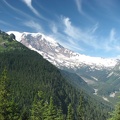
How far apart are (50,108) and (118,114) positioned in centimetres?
3419

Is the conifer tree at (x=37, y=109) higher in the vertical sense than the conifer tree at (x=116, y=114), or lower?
lower

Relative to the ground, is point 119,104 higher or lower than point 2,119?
higher

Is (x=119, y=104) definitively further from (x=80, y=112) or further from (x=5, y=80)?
(x=80, y=112)

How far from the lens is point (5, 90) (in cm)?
4244

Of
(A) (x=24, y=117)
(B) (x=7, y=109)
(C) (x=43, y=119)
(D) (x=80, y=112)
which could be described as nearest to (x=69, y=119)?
(D) (x=80, y=112)

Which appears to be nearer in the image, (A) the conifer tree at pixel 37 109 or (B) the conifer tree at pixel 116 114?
(B) the conifer tree at pixel 116 114

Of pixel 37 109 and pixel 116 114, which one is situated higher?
pixel 116 114

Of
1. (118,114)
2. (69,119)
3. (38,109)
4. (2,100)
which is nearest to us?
(118,114)

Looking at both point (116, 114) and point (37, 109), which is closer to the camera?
point (116, 114)

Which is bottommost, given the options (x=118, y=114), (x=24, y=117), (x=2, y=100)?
(x=24, y=117)

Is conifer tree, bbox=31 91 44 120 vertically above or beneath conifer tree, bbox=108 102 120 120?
beneath

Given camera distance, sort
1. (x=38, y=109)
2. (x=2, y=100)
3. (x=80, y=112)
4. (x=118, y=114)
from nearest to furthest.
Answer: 1. (x=118, y=114)
2. (x=2, y=100)
3. (x=38, y=109)
4. (x=80, y=112)

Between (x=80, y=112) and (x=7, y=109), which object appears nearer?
(x=7, y=109)

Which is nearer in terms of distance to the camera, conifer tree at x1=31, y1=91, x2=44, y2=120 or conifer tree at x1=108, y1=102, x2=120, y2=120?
conifer tree at x1=108, y1=102, x2=120, y2=120
